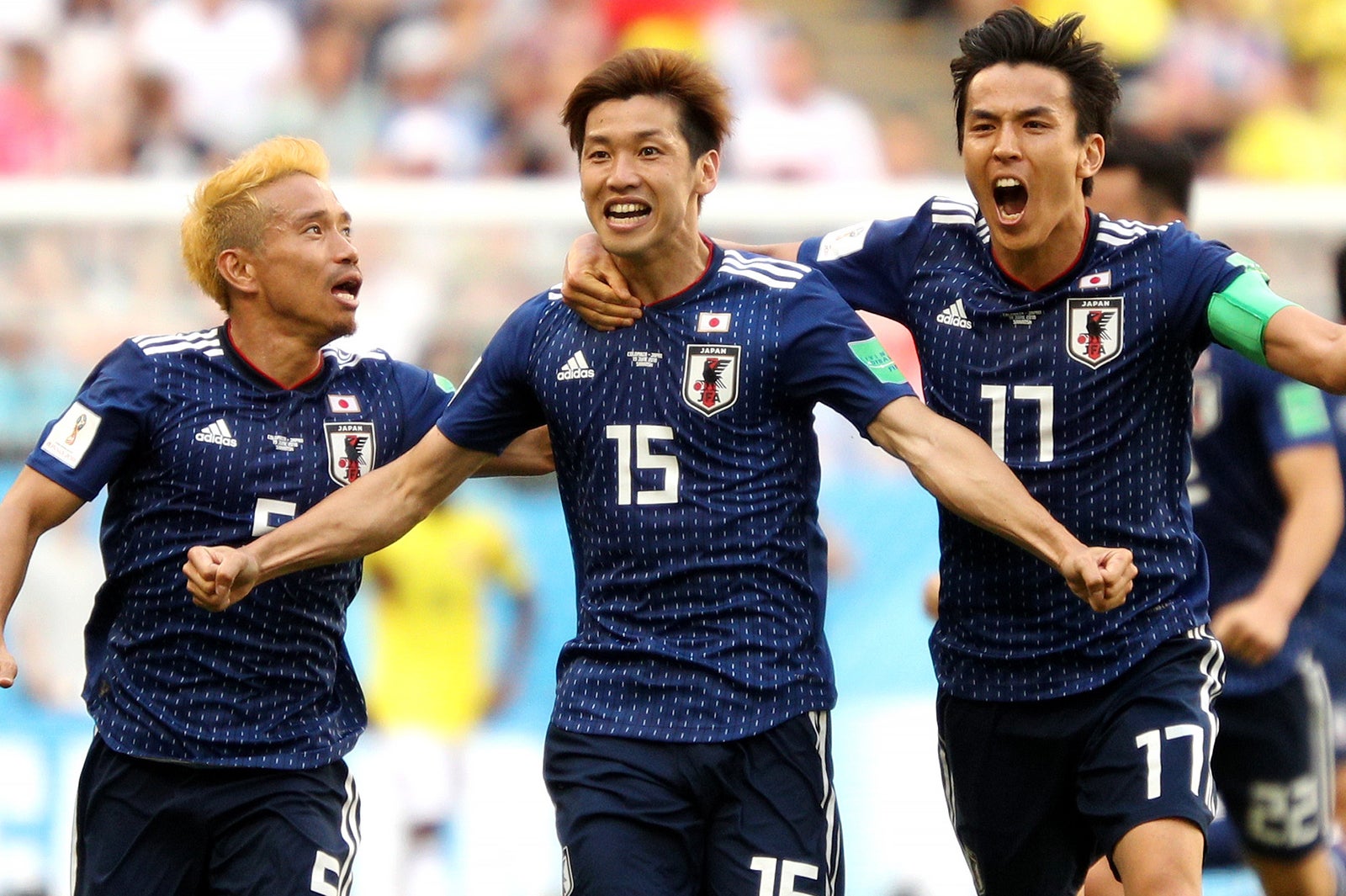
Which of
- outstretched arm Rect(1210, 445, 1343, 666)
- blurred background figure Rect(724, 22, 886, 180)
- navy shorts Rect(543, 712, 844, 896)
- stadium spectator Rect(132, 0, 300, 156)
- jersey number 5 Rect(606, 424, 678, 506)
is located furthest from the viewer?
blurred background figure Rect(724, 22, 886, 180)

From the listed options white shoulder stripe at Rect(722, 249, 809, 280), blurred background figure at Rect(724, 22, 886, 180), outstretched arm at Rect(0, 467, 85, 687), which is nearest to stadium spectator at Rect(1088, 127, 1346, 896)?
white shoulder stripe at Rect(722, 249, 809, 280)

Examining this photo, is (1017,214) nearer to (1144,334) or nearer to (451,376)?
(1144,334)

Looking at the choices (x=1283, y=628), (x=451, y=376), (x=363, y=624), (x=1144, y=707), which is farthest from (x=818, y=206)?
(x=1144, y=707)

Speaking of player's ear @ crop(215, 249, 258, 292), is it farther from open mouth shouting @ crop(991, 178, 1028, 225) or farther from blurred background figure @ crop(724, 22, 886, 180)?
blurred background figure @ crop(724, 22, 886, 180)

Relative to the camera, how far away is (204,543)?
15.4 ft

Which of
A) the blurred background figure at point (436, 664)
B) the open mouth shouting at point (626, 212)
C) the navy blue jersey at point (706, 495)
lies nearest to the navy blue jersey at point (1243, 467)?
the navy blue jersey at point (706, 495)

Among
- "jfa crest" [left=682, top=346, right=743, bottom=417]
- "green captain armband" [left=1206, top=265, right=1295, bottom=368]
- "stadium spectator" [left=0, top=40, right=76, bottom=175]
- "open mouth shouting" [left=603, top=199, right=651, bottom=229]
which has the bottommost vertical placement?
"jfa crest" [left=682, top=346, right=743, bottom=417]

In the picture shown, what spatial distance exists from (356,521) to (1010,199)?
5.64ft

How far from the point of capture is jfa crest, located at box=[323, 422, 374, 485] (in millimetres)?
4824

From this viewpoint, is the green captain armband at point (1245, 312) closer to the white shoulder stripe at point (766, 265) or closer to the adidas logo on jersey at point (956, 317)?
the adidas logo on jersey at point (956, 317)

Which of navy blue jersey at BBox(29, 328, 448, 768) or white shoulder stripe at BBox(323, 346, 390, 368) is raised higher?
white shoulder stripe at BBox(323, 346, 390, 368)

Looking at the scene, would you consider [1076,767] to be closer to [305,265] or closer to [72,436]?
[305,265]

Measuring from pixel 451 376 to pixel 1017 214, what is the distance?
401cm

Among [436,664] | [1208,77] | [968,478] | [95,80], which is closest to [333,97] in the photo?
[95,80]
